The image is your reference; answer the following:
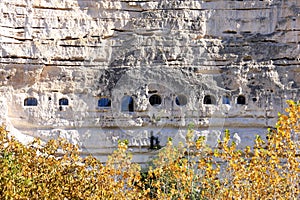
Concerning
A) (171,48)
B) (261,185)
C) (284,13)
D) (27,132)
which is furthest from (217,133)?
(261,185)

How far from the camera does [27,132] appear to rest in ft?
70.9

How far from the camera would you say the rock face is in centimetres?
2181

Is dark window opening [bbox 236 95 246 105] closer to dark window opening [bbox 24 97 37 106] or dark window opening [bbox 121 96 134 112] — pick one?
dark window opening [bbox 121 96 134 112]

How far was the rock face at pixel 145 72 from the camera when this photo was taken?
71.6 ft

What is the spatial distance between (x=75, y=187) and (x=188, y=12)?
1490cm

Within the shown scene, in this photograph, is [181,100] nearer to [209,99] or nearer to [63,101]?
[209,99]

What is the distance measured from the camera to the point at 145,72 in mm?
22203

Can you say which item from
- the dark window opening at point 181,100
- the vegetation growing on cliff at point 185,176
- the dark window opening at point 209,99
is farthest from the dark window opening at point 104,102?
the vegetation growing on cliff at point 185,176

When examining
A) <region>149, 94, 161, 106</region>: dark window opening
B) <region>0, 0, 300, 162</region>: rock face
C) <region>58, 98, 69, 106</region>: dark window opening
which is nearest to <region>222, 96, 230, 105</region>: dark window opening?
<region>0, 0, 300, 162</region>: rock face

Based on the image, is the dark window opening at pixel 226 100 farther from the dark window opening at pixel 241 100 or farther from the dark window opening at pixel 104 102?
the dark window opening at pixel 104 102

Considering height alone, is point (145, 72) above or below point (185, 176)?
above

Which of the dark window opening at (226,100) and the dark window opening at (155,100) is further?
the dark window opening at (226,100)

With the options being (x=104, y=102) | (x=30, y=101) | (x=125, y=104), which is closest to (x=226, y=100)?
(x=125, y=104)

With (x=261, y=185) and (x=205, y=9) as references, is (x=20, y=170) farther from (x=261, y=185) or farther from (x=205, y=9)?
(x=205, y=9)
